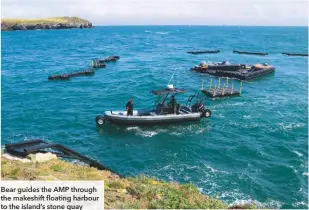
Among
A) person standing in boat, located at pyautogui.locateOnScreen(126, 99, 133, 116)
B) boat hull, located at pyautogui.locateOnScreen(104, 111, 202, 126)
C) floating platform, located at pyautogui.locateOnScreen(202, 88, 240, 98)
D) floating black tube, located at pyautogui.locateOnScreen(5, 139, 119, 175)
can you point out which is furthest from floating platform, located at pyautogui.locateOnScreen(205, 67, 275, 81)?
floating black tube, located at pyautogui.locateOnScreen(5, 139, 119, 175)

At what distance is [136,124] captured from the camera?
33.8 metres

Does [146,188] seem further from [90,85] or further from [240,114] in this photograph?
[90,85]

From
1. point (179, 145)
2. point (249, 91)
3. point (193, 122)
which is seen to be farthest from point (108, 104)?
point (249, 91)

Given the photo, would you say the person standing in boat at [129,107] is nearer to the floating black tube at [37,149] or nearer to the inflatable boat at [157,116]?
the inflatable boat at [157,116]

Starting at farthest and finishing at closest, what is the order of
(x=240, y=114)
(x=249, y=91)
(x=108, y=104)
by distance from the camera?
(x=249, y=91), (x=108, y=104), (x=240, y=114)

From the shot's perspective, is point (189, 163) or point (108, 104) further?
point (108, 104)

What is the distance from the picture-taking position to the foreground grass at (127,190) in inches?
522

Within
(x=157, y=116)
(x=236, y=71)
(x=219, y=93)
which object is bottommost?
(x=157, y=116)

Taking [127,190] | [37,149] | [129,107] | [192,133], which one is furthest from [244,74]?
[127,190]

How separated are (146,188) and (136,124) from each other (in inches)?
754

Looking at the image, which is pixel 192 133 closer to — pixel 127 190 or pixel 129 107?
pixel 129 107

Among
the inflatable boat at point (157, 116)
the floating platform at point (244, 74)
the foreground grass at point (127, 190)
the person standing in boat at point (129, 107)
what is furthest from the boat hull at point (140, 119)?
the floating platform at point (244, 74)

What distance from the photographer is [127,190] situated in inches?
584

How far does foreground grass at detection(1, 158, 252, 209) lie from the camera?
43.5 ft
